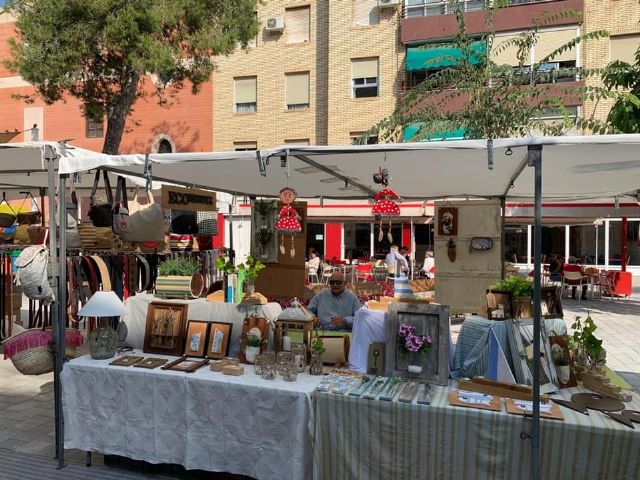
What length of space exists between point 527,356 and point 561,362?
0.94 ft

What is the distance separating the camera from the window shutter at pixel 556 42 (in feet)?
56.5

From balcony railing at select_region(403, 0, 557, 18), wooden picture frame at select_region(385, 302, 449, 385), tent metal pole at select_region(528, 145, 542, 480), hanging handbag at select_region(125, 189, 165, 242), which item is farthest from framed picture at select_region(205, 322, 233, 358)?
balcony railing at select_region(403, 0, 557, 18)

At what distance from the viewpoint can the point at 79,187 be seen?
807 centimetres

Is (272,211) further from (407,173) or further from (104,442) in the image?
(104,442)

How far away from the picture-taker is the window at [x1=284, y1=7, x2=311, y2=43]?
66.0 feet

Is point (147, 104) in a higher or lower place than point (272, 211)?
higher

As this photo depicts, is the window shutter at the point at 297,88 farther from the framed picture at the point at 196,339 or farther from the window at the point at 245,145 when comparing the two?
the framed picture at the point at 196,339

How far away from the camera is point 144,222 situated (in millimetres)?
5336

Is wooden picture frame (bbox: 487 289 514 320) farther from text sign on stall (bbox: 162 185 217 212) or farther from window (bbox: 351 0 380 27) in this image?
window (bbox: 351 0 380 27)

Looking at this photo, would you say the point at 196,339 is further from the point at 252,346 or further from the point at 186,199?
the point at 186,199

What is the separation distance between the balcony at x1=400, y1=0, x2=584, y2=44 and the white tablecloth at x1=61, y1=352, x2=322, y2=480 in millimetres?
17291

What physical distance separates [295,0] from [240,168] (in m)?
17.8

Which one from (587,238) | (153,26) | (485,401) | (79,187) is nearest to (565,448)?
(485,401)

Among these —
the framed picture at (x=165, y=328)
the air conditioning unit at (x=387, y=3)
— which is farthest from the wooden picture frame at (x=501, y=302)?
the air conditioning unit at (x=387, y=3)
